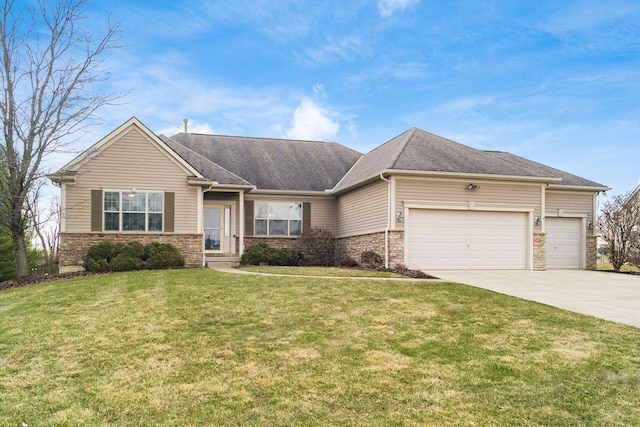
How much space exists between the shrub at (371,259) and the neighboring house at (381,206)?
0.91 ft

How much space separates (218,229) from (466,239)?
369 inches

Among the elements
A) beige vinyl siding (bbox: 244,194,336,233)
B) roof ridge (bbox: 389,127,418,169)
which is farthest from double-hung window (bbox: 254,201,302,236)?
roof ridge (bbox: 389,127,418,169)

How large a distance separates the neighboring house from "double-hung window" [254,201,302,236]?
0.09 m

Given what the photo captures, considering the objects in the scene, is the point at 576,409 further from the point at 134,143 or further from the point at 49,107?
the point at 49,107

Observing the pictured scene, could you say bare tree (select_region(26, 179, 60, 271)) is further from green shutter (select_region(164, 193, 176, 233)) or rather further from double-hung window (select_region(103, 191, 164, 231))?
green shutter (select_region(164, 193, 176, 233))

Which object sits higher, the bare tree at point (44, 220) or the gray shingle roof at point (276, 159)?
the gray shingle roof at point (276, 159)

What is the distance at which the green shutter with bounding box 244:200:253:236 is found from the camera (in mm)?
20156

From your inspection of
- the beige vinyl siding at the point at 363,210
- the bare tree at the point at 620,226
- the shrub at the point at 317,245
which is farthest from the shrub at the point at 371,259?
the bare tree at the point at 620,226

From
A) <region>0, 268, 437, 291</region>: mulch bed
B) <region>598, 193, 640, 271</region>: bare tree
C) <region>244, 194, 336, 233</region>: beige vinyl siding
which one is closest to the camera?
<region>0, 268, 437, 291</region>: mulch bed

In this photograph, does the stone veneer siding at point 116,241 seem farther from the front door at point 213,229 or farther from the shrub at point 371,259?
the shrub at point 371,259

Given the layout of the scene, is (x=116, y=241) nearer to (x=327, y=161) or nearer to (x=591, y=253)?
(x=327, y=161)

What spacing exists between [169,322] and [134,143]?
34.0ft

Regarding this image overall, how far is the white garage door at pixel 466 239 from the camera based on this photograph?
16875mm

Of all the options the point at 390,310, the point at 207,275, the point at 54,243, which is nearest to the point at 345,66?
the point at 207,275
